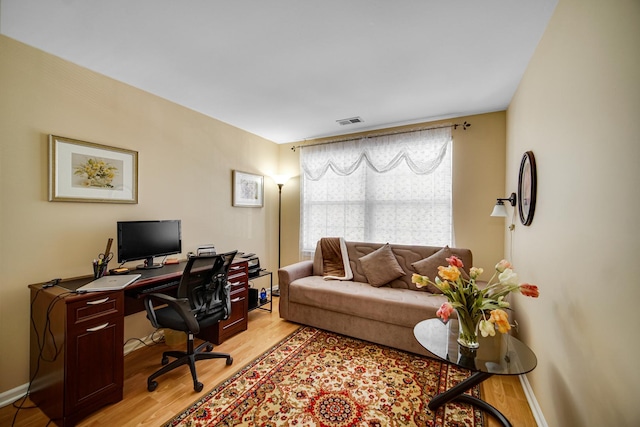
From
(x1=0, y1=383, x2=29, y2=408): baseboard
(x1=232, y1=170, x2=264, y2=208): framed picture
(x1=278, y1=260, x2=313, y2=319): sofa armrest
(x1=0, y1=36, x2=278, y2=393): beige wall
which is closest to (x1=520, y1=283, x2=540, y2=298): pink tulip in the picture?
(x1=278, y1=260, x2=313, y2=319): sofa armrest

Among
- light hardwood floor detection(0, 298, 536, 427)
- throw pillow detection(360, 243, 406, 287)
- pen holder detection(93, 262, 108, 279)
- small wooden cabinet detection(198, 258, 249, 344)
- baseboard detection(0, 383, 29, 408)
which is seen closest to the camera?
light hardwood floor detection(0, 298, 536, 427)

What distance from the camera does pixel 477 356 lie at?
5.13 ft

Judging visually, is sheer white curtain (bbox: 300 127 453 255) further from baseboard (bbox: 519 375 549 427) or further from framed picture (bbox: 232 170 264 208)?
baseboard (bbox: 519 375 549 427)

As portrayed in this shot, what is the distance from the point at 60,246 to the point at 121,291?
2.40 feet

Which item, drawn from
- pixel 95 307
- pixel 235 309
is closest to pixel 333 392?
pixel 235 309

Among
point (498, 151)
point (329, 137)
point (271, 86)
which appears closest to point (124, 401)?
point (271, 86)

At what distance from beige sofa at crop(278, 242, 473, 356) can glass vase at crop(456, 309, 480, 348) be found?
755 millimetres

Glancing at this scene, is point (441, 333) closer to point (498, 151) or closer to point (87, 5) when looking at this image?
point (498, 151)

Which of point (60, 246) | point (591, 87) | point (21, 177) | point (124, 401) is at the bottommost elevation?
point (124, 401)

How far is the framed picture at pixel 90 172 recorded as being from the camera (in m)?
2.08

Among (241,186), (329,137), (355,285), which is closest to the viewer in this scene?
(355,285)

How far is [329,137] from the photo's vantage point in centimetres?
418

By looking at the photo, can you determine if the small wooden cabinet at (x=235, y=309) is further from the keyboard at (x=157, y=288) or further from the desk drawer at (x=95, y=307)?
the desk drawer at (x=95, y=307)

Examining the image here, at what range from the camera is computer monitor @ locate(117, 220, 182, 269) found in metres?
2.31
